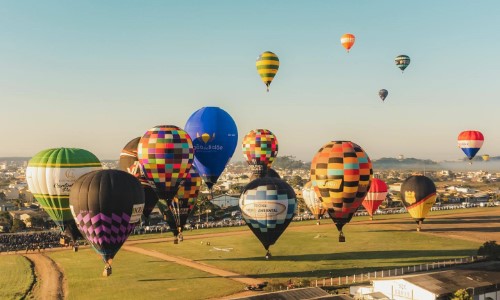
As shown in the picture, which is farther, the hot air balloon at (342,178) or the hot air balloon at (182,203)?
the hot air balloon at (182,203)

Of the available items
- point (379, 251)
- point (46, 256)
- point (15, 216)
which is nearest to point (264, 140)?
point (379, 251)

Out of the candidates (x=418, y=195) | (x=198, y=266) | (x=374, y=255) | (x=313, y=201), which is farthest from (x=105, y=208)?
(x=418, y=195)

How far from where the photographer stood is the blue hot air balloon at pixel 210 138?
2057 inches

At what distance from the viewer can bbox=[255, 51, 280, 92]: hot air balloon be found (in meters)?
60.5

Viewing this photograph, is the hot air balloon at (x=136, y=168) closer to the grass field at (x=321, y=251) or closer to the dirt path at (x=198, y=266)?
the dirt path at (x=198, y=266)

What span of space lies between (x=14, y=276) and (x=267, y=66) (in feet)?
117

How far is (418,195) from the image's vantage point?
68.6m

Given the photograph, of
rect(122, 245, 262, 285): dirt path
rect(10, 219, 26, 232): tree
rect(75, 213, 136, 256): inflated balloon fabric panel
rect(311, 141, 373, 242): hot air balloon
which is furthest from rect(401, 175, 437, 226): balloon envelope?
rect(10, 219, 26, 232): tree

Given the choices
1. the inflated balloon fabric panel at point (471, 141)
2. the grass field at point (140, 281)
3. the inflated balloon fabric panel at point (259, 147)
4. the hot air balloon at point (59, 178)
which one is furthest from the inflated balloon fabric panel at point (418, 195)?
the hot air balloon at point (59, 178)

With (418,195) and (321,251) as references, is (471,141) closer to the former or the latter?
(418,195)

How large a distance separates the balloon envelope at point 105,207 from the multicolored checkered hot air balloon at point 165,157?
7.45 metres

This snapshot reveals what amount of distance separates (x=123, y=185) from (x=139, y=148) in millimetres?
9213

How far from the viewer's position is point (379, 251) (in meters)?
57.8

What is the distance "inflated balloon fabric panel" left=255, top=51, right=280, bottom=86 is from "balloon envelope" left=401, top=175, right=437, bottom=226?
25.8 meters
